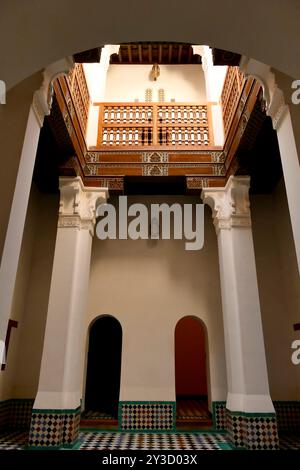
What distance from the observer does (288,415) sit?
20.1ft

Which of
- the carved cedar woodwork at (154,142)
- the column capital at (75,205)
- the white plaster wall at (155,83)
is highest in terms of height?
the white plaster wall at (155,83)

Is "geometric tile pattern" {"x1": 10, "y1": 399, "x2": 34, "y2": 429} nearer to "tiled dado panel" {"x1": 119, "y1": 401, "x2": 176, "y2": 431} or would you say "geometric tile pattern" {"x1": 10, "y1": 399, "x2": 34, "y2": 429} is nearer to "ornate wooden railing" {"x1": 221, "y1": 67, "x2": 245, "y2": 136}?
"tiled dado panel" {"x1": 119, "y1": 401, "x2": 176, "y2": 431}

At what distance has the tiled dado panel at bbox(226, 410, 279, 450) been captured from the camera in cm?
472

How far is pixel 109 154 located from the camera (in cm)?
656

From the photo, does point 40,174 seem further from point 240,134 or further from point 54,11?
point 54,11

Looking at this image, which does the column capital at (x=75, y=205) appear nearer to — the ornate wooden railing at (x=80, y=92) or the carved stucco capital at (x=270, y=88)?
the ornate wooden railing at (x=80, y=92)

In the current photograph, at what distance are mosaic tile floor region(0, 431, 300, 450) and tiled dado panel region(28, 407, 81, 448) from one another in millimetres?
238

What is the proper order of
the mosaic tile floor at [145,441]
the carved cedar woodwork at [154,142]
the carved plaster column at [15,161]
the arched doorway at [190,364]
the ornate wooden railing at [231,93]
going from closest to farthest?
the carved plaster column at [15,161], the mosaic tile floor at [145,441], the ornate wooden railing at [231,93], the carved cedar woodwork at [154,142], the arched doorway at [190,364]

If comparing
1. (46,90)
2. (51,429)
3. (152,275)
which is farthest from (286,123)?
(51,429)

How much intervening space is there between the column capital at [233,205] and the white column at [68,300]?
2171 mm

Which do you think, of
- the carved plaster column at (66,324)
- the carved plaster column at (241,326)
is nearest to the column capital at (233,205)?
the carved plaster column at (241,326)

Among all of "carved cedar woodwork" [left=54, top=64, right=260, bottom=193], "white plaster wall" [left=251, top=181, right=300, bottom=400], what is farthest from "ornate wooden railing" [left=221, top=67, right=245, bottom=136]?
"white plaster wall" [left=251, top=181, right=300, bottom=400]

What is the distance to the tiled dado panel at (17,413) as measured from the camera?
19.7 feet
